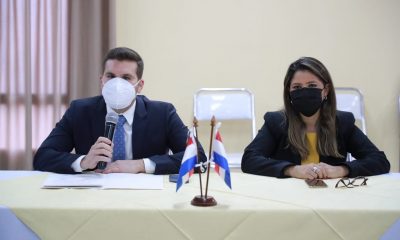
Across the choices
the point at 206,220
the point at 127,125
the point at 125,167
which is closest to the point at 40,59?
the point at 127,125

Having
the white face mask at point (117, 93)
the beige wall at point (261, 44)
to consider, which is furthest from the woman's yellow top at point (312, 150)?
the beige wall at point (261, 44)

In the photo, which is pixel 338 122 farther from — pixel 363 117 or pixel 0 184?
pixel 0 184

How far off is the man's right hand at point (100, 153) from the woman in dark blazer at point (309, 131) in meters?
0.66

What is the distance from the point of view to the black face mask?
76.7 inches

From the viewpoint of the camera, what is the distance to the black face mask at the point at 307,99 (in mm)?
1949

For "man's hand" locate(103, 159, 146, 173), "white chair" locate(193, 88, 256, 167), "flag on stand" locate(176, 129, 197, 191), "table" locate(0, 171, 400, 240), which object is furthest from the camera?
"white chair" locate(193, 88, 256, 167)

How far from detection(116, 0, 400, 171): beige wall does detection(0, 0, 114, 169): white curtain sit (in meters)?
0.28

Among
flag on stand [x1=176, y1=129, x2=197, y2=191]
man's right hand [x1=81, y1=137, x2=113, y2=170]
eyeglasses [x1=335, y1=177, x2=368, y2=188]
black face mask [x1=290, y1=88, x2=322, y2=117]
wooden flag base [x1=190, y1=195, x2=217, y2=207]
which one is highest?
black face mask [x1=290, y1=88, x2=322, y2=117]

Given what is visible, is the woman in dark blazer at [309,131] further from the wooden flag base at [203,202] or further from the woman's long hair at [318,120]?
the wooden flag base at [203,202]

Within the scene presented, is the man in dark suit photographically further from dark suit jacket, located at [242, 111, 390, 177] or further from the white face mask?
dark suit jacket, located at [242, 111, 390, 177]

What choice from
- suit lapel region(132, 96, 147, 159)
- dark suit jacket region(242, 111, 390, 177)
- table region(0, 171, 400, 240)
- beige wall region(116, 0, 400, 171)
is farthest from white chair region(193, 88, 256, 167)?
table region(0, 171, 400, 240)

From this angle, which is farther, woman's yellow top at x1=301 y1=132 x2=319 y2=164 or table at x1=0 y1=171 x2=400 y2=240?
woman's yellow top at x1=301 y1=132 x2=319 y2=164

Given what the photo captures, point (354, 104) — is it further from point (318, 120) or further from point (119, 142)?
point (119, 142)

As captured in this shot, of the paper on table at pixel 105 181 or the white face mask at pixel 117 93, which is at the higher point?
the white face mask at pixel 117 93
